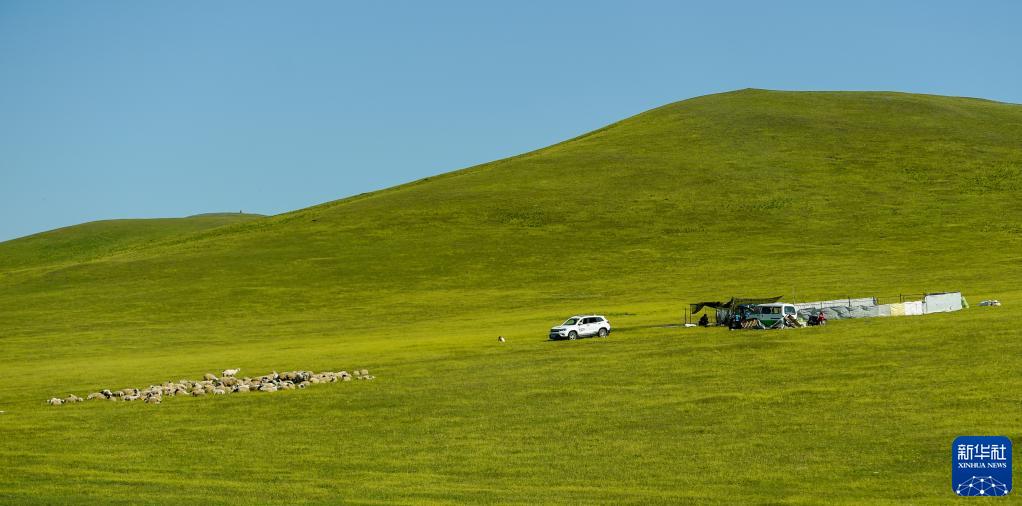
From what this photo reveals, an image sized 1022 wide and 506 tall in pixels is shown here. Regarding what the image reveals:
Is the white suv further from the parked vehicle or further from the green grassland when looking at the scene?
the parked vehicle

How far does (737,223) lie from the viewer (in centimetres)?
10762

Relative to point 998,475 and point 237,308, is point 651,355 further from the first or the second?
point 237,308

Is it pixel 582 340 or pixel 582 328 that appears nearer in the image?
pixel 582 340

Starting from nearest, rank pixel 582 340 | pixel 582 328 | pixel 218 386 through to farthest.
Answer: pixel 218 386 → pixel 582 340 → pixel 582 328

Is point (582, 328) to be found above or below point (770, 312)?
below

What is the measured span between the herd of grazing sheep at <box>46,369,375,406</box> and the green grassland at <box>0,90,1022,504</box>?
1.44 m

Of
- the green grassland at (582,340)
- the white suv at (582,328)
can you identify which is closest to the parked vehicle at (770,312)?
the green grassland at (582,340)

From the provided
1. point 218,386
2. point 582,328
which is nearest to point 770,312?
point 582,328

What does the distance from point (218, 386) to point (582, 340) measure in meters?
21.6

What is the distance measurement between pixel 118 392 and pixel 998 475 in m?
38.7

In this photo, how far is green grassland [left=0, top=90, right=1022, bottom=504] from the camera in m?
30.9

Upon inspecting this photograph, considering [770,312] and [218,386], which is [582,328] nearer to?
[770,312]

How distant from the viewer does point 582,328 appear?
63.7 metres

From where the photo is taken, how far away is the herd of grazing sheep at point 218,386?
48.3m
